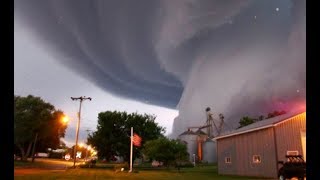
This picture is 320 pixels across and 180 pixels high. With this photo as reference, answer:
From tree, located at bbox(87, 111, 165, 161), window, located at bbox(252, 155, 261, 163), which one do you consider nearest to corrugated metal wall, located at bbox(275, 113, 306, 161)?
window, located at bbox(252, 155, 261, 163)

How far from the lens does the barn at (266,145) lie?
3369 centimetres

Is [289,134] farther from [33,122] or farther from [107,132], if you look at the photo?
[33,122]

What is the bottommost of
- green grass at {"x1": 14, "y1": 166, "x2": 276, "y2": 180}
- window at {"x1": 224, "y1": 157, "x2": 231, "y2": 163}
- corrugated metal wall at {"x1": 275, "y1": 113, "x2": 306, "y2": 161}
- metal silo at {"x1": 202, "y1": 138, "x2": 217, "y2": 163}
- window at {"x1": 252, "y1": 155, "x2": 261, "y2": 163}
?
metal silo at {"x1": 202, "y1": 138, "x2": 217, "y2": 163}

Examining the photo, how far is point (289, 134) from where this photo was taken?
33.9 metres

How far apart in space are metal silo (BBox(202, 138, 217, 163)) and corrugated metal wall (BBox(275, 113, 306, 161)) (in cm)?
9197

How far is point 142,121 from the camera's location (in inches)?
2840

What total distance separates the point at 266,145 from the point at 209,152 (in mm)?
91811

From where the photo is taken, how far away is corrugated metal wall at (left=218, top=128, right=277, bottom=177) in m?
35.2

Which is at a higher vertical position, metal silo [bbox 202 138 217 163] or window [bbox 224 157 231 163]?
window [bbox 224 157 231 163]

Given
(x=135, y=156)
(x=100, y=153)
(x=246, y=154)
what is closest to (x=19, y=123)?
(x=100, y=153)

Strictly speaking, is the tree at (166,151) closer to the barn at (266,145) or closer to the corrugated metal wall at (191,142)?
the barn at (266,145)

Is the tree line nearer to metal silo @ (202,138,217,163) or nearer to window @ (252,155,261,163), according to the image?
window @ (252,155,261,163)
